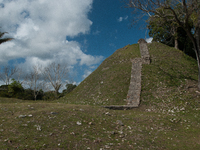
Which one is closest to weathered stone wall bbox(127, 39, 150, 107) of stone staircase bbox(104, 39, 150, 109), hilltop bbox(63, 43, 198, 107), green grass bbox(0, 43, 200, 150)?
stone staircase bbox(104, 39, 150, 109)

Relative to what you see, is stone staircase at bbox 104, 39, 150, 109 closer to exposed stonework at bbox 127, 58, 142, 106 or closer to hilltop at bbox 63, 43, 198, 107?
exposed stonework at bbox 127, 58, 142, 106

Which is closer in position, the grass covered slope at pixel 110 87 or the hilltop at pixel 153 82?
the hilltop at pixel 153 82

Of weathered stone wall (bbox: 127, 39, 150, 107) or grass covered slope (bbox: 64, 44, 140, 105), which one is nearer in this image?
weathered stone wall (bbox: 127, 39, 150, 107)

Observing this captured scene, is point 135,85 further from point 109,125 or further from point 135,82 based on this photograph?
point 109,125

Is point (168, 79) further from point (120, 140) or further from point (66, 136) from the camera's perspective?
point (66, 136)

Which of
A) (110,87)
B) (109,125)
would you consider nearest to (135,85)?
(110,87)

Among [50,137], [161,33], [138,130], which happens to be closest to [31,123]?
[50,137]

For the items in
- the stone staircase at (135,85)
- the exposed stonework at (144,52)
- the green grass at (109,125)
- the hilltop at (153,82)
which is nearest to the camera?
the green grass at (109,125)

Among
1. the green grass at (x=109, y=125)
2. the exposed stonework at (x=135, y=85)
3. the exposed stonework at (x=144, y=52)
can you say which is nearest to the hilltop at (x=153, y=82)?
the green grass at (x=109, y=125)

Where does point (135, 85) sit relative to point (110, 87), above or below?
above

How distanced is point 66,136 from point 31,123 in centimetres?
194

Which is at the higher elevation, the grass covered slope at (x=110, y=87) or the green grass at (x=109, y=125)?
the grass covered slope at (x=110, y=87)

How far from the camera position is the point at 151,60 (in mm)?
22750

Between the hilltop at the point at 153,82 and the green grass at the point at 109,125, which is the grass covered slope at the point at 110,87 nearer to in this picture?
the hilltop at the point at 153,82
